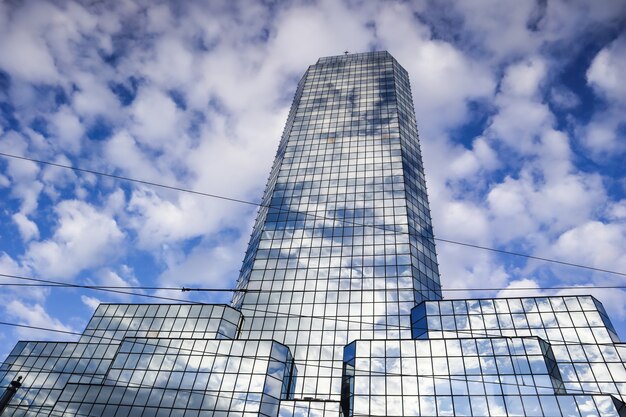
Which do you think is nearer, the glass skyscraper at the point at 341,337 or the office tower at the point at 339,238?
the glass skyscraper at the point at 341,337

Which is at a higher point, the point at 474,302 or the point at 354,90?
the point at 354,90

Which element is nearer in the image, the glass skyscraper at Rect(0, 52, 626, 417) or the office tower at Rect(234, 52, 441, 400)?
the glass skyscraper at Rect(0, 52, 626, 417)

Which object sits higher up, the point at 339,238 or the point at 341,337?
the point at 339,238

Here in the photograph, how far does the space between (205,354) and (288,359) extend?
1074 cm

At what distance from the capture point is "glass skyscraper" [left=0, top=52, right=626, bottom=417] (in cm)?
4353

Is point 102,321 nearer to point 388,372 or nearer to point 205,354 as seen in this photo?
point 205,354

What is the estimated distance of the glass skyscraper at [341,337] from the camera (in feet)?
143

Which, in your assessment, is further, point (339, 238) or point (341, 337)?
point (339, 238)

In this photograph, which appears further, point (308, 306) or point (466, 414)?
point (308, 306)

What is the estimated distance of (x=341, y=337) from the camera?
198 ft

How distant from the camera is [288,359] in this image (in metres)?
53.0

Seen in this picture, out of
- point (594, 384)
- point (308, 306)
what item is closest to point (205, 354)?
point (308, 306)

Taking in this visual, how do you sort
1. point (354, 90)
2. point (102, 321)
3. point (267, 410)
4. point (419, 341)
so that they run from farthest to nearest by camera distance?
point (354, 90), point (102, 321), point (419, 341), point (267, 410)

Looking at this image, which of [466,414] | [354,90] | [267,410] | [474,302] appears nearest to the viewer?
[466,414]
